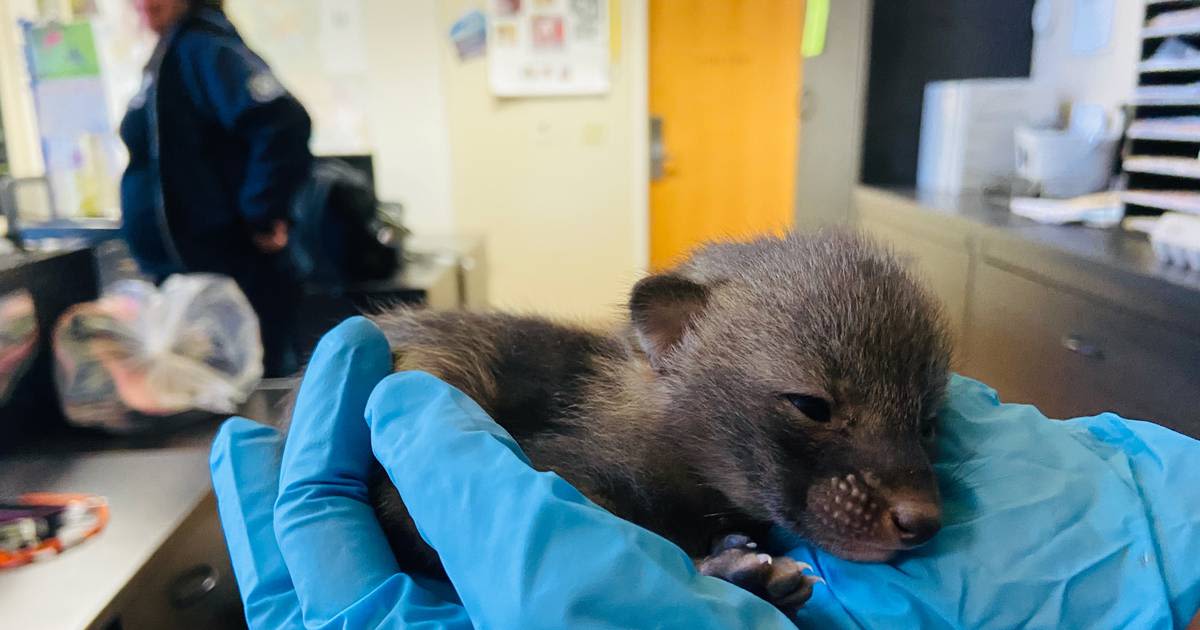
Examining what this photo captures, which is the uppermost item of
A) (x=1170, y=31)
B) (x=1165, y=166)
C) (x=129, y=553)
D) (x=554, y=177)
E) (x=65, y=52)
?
(x=65, y=52)

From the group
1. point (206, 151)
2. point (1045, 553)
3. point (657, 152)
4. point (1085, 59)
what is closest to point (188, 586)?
point (1045, 553)

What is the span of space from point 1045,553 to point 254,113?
217cm

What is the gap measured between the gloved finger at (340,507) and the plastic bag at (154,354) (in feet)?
2.39

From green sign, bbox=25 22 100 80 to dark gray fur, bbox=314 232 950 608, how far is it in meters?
5.00

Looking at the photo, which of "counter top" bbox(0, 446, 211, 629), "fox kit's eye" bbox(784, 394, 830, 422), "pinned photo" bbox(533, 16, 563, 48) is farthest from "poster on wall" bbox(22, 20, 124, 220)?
"fox kit's eye" bbox(784, 394, 830, 422)

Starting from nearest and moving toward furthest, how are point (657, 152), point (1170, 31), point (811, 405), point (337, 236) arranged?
Result: point (811, 405), point (1170, 31), point (337, 236), point (657, 152)

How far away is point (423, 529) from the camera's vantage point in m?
0.91

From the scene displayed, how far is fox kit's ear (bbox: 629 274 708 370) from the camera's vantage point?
108 centimetres

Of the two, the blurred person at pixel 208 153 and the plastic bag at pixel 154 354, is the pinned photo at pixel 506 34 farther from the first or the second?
the plastic bag at pixel 154 354

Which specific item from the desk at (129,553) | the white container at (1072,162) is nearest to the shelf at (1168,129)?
the white container at (1072,162)

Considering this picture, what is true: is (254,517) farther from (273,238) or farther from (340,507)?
(273,238)

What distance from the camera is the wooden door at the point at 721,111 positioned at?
205 inches

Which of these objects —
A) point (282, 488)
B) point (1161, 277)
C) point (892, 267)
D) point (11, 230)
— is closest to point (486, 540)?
point (282, 488)

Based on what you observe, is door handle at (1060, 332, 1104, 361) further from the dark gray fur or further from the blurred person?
the blurred person
